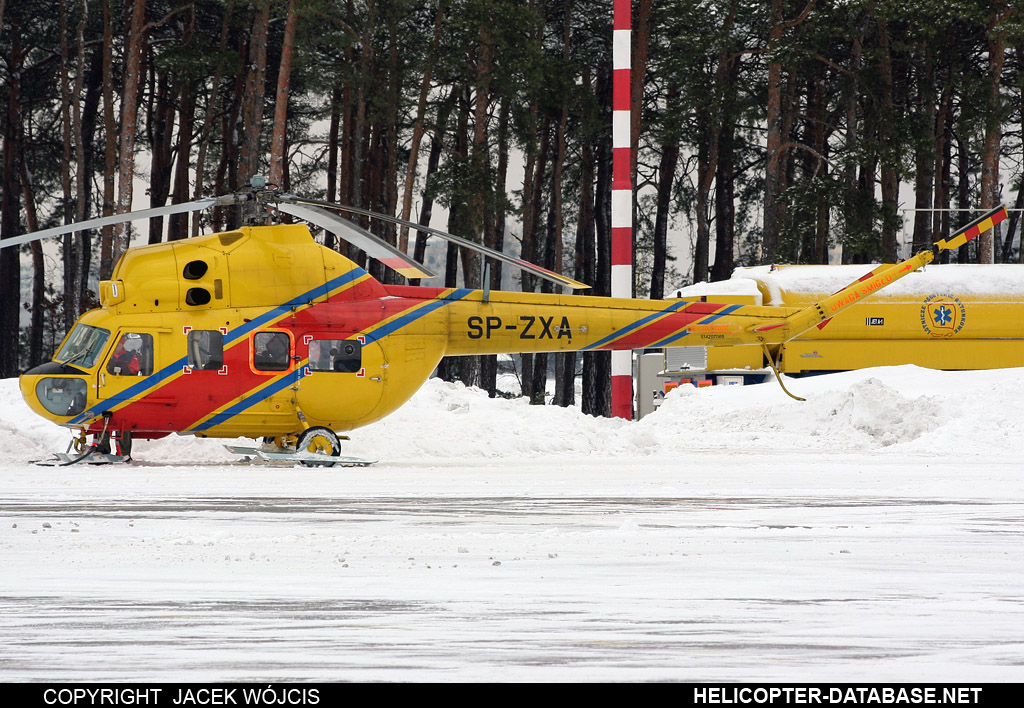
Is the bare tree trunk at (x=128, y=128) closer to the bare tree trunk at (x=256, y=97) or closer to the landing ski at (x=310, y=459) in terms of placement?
the bare tree trunk at (x=256, y=97)

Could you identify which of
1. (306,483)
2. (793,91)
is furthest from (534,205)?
(306,483)

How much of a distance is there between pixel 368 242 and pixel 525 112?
24.5 meters

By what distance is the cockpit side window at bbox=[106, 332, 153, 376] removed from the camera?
12.4 metres

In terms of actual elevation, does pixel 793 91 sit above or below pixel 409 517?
above

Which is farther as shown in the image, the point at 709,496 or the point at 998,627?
the point at 709,496

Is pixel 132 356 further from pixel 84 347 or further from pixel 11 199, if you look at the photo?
pixel 11 199

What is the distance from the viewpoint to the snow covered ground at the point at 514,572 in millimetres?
3424

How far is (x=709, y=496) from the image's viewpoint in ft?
28.8

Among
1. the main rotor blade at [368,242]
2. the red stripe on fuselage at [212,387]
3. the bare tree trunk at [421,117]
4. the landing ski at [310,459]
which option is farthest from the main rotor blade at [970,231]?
the bare tree trunk at [421,117]

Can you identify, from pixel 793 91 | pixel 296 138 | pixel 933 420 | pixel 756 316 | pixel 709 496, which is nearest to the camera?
pixel 709 496

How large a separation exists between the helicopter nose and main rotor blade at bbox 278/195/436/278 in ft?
10.3

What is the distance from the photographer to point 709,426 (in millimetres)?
19422

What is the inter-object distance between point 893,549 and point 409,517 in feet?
10.2

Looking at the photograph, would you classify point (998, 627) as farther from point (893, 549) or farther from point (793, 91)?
point (793, 91)
